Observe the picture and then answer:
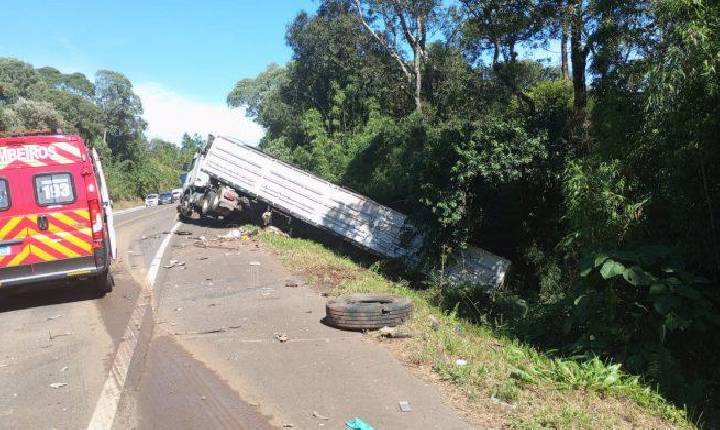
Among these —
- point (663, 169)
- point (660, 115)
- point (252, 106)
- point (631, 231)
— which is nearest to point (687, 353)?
point (631, 231)

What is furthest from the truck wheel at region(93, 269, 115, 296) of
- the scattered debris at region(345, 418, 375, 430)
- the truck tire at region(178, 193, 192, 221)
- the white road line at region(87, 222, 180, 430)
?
the truck tire at region(178, 193, 192, 221)

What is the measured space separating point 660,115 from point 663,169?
773 mm

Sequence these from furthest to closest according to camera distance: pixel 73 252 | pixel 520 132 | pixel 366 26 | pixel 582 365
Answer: pixel 366 26 < pixel 520 132 < pixel 73 252 < pixel 582 365

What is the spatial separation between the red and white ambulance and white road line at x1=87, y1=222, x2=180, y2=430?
1.24m

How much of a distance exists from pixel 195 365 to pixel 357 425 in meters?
2.37

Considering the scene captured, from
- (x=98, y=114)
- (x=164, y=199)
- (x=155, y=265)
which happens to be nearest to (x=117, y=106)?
(x=98, y=114)

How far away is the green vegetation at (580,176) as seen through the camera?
6238 mm

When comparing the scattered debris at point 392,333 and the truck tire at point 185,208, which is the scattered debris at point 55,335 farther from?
the truck tire at point 185,208

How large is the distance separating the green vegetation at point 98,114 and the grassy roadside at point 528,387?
47.3m

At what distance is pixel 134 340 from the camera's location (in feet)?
23.0

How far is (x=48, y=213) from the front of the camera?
9.15 m

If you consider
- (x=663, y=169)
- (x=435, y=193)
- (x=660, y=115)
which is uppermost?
(x=660, y=115)

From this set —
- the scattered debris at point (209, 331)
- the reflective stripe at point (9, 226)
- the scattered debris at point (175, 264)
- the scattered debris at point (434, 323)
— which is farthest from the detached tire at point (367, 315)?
the scattered debris at point (175, 264)

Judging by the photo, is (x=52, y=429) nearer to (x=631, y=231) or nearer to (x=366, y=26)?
(x=631, y=231)
